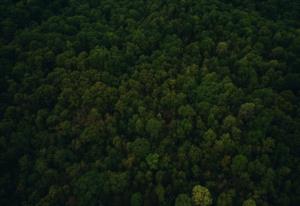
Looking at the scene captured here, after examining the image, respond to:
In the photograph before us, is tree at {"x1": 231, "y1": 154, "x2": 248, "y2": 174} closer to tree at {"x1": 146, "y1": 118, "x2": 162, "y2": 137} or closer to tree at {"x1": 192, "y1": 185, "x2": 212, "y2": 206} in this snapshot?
tree at {"x1": 192, "y1": 185, "x2": 212, "y2": 206}

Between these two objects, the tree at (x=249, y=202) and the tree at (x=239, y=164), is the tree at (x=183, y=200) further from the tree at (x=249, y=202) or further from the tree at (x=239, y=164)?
the tree at (x=239, y=164)

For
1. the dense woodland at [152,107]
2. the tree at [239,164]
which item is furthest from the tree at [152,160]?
the tree at [239,164]

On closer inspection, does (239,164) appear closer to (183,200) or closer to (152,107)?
(183,200)

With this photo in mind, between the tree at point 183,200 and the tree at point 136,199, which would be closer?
the tree at point 183,200

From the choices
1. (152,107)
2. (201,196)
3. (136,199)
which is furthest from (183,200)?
(152,107)

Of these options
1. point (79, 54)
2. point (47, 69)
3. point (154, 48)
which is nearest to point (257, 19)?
point (154, 48)

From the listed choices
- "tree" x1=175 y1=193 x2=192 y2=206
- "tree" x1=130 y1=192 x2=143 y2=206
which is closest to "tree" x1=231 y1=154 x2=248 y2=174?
"tree" x1=175 y1=193 x2=192 y2=206
